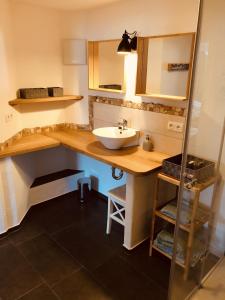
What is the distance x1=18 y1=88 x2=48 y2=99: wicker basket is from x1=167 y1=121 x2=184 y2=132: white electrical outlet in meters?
1.48

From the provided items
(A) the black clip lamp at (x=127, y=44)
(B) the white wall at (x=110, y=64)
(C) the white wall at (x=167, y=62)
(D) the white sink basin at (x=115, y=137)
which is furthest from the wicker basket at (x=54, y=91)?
(C) the white wall at (x=167, y=62)

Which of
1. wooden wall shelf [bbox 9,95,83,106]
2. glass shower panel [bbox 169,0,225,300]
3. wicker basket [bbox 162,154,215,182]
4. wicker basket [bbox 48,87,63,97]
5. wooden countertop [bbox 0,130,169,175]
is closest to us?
glass shower panel [bbox 169,0,225,300]

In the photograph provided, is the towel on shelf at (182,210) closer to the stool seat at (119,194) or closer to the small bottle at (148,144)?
the stool seat at (119,194)

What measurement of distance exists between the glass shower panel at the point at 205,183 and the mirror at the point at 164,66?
37 centimetres

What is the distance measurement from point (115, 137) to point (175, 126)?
22.1 inches

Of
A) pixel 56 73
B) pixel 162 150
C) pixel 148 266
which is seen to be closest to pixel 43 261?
pixel 148 266

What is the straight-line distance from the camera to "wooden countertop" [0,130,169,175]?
2129 millimetres

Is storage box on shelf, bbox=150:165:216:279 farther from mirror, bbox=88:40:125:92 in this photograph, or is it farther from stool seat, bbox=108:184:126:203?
mirror, bbox=88:40:125:92

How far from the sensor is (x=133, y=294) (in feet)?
6.14

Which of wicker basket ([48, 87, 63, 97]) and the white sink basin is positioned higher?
wicker basket ([48, 87, 63, 97])

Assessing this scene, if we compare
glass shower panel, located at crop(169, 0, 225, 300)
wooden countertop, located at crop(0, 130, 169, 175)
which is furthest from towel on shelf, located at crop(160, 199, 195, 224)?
wooden countertop, located at crop(0, 130, 169, 175)

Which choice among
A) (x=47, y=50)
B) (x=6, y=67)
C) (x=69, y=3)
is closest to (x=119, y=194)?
(x=6, y=67)

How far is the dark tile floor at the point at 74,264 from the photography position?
189 centimetres

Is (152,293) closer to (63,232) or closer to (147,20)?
(63,232)
